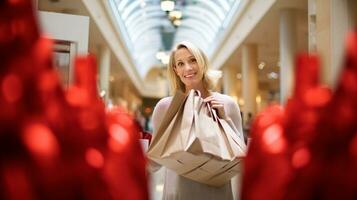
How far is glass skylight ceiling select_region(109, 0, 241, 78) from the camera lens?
64.6ft

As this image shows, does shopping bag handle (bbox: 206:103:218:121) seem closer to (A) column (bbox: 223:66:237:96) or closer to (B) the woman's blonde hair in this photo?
(B) the woman's blonde hair

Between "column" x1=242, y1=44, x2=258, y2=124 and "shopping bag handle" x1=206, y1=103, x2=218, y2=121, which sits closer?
"shopping bag handle" x1=206, y1=103, x2=218, y2=121

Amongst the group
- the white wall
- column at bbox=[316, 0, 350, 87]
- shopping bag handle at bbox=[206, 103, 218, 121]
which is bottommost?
shopping bag handle at bbox=[206, 103, 218, 121]

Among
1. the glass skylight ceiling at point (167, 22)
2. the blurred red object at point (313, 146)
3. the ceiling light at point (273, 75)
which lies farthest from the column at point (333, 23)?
the ceiling light at point (273, 75)

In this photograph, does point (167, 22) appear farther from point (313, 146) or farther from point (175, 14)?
point (313, 146)

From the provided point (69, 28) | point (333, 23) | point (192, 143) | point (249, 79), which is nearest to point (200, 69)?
point (192, 143)

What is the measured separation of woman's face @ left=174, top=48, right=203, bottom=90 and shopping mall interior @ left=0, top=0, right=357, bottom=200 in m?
0.17

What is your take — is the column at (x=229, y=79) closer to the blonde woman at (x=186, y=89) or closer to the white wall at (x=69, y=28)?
the white wall at (x=69, y=28)

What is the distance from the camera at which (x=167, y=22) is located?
92.5 feet

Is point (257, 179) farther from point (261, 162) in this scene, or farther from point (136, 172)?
point (136, 172)

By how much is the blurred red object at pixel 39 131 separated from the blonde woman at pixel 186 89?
1.25 meters

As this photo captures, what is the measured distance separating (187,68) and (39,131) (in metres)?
1.47

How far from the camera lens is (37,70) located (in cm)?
69

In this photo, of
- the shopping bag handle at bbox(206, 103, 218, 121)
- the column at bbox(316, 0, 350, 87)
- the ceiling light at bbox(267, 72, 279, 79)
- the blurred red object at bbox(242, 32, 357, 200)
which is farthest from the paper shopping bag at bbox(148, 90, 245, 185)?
the ceiling light at bbox(267, 72, 279, 79)
